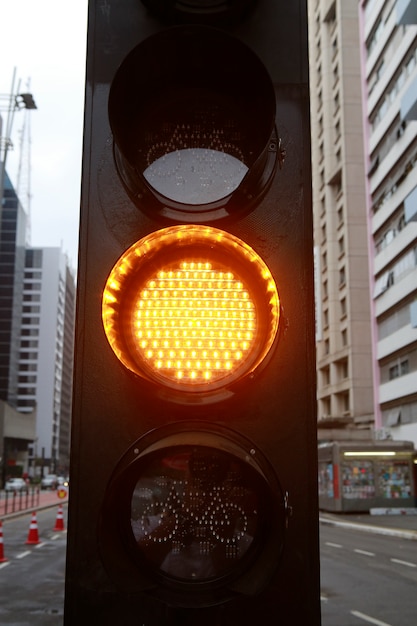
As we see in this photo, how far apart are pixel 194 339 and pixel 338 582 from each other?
444 inches

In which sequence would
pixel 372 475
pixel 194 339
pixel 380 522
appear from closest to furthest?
pixel 194 339 < pixel 380 522 < pixel 372 475

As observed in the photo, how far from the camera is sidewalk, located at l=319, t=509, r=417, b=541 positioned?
20.8 metres

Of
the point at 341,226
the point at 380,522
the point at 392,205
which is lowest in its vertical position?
the point at 380,522

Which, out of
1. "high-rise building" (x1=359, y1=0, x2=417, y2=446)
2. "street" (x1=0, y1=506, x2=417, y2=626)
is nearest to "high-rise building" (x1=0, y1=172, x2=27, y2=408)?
"high-rise building" (x1=359, y1=0, x2=417, y2=446)

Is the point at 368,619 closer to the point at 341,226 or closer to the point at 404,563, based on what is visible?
the point at 404,563

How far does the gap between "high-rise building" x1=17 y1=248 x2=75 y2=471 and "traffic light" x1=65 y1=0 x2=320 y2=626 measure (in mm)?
111235

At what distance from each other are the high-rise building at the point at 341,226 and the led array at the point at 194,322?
4366 centimetres

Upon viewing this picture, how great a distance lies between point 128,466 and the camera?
127cm

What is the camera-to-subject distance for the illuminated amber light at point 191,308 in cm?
137

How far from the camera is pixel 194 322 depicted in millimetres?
1392

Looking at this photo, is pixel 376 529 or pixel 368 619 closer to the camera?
pixel 368 619

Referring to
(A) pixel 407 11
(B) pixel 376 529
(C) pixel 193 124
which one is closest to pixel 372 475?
(B) pixel 376 529

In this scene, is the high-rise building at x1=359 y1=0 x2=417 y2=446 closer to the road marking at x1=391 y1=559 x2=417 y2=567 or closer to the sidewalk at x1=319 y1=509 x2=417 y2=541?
the sidewalk at x1=319 y1=509 x2=417 y2=541

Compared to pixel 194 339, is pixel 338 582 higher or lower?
lower
